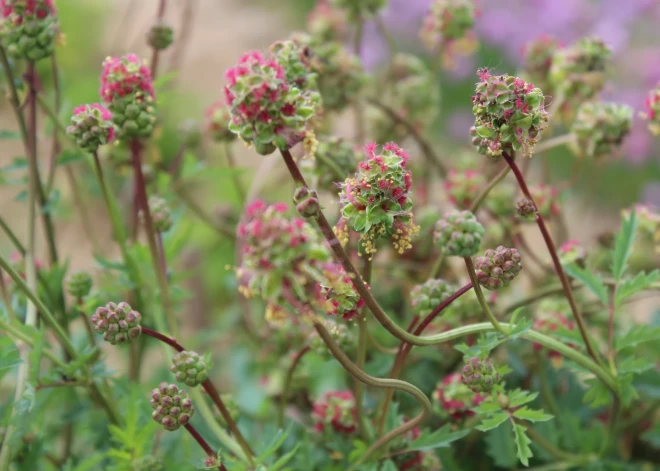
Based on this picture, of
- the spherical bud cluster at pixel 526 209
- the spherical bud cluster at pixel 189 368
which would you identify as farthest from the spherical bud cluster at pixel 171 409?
the spherical bud cluster at pixel 526 209

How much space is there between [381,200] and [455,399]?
13.1 inches

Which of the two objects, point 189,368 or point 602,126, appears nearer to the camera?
point 189,368

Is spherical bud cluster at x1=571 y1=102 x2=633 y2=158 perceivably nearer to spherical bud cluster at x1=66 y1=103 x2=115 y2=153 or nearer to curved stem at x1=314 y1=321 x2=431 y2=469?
curved stem at x1=314 y1=321 x2=431 y2=469

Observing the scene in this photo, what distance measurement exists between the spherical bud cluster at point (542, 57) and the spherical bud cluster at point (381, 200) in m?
0.60

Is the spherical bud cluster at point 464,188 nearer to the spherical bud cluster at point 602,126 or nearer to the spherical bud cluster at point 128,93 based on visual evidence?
the spherical bud cluster at point 602,126

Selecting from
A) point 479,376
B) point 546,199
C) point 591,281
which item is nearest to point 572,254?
point 591,281

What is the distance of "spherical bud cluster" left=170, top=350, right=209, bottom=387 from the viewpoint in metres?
0.67

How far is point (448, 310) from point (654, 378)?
319mm

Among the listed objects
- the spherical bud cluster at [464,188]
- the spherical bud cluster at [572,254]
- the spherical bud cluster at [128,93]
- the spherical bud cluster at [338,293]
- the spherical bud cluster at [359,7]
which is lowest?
the spherical bud cluster at [338,293]

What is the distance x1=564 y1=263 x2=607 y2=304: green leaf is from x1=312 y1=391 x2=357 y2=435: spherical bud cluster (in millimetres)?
316

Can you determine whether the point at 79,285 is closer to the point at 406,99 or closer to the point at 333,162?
the point at 333,162

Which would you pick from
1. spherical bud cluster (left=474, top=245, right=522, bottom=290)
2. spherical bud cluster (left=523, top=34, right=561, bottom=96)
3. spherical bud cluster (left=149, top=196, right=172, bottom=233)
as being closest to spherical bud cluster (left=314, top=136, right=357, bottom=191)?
spherical bud cluster (left=149, top=196, right=172, bottom=233)

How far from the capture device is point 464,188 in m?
1.08

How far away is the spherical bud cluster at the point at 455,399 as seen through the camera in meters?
0.83
